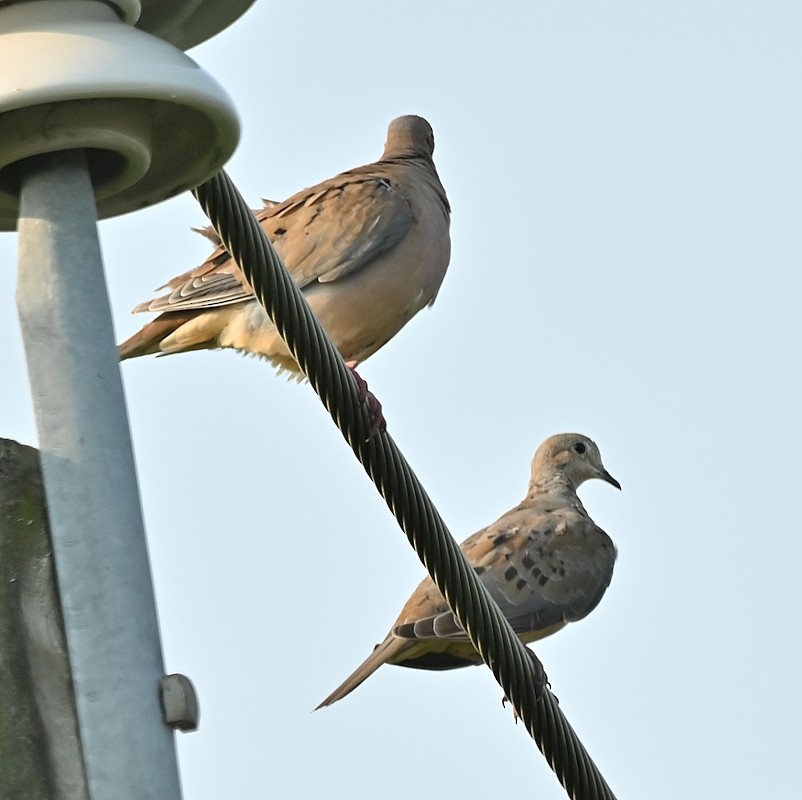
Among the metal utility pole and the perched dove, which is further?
the perched dove

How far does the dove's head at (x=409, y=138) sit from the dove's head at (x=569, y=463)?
2.48 meters

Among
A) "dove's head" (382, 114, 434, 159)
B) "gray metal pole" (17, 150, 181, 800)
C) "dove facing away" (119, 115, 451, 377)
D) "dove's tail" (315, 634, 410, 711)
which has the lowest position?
"gray metal pole" (17, 150, 181, 800)

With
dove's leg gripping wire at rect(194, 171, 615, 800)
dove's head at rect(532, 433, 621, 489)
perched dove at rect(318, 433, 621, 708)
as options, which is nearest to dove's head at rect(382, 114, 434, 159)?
perched dove at rect(318, 433, 621, 708)

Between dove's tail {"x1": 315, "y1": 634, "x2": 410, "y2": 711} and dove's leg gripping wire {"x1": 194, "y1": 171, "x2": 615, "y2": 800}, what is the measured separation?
11.2 ft

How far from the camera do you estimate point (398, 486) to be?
11.3ft

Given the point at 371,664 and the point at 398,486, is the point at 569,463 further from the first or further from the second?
the point at 398,486

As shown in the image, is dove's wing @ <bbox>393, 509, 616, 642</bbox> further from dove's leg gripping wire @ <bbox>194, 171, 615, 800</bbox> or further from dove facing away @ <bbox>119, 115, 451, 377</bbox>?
dove's leg gripping wire @ <bbox>194, 171, 615, 800</bbox>

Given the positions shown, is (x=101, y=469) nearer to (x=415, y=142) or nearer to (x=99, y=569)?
(x=99, y=569)

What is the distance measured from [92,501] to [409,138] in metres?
5.66

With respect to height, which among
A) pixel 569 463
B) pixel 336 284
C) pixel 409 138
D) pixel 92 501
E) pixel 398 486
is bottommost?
pixel 92 501

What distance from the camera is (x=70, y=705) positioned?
1.97 m

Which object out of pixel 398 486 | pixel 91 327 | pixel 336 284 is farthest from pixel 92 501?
pixel 336 284

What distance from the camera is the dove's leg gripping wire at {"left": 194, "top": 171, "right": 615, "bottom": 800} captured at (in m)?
3.12

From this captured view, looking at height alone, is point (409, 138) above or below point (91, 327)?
above
